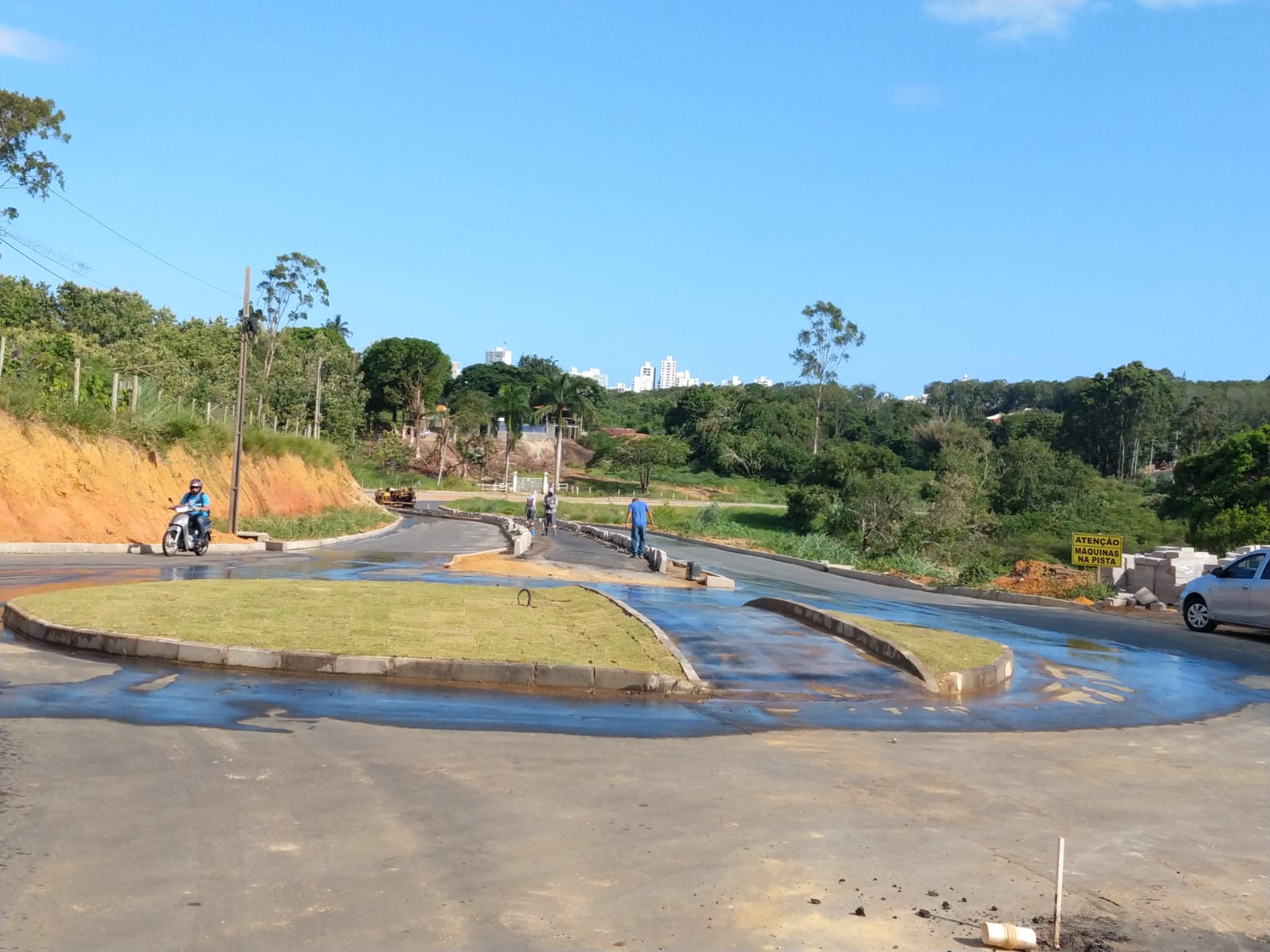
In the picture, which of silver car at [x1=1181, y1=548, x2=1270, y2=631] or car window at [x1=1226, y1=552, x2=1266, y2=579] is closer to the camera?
silver car at [x1=1181, y1=548, x2=1270, y2=631]

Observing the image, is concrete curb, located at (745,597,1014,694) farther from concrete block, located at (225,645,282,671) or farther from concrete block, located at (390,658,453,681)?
concrete block, located at (225,645,282,671)

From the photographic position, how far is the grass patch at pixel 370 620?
11.9 metres

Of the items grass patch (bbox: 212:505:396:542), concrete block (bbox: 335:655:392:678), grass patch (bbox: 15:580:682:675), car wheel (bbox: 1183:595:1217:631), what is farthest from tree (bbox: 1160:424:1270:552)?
concrete block (bbox: 335:655:392:678)

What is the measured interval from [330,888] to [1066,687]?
10984 millimetres

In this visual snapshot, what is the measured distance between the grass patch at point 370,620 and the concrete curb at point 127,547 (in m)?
10.1

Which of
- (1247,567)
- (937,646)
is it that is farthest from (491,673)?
(1247,567)

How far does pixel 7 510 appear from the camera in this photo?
2745 cm

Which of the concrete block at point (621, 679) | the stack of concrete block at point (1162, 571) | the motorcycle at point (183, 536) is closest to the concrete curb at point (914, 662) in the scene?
the concrete block at point (621, 679)

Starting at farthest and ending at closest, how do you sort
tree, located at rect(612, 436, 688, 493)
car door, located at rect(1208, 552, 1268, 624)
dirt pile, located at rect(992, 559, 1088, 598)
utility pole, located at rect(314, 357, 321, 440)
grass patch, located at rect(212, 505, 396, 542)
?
tree, located at rect(612, 436, 688, 493)
utility pole, located at rect(314, 357, 321, 440)
grass patch, located at rect(212, 505, 396, 542)
dirt pile, located at rect(992, 559, 1088, 598)
car door, located at rect(1208, 552, 1268, 624)

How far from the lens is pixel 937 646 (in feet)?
50.1

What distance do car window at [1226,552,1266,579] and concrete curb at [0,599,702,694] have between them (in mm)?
14398

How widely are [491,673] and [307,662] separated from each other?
5.87 ft

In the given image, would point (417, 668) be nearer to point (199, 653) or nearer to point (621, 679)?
point (621, 679)

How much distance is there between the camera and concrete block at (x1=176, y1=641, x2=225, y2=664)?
11.2 meters
